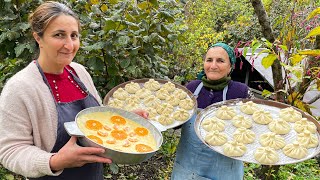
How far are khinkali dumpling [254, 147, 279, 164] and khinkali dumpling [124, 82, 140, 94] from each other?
957 mm

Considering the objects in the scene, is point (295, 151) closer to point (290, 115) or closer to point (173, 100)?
point (290, 115)

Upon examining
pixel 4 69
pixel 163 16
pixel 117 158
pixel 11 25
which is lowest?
pixel 4 69

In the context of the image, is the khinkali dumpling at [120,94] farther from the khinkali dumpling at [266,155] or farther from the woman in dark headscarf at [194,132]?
the khinkali dumpling at [266,155]

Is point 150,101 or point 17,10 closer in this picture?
point 150,101

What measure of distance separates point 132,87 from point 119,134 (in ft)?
2.64

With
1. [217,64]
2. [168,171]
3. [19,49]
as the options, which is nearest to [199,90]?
[217,64]

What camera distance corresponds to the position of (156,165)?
4.00 metres

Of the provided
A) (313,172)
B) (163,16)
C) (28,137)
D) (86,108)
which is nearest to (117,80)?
(163,16)

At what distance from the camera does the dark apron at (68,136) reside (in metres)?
1.43

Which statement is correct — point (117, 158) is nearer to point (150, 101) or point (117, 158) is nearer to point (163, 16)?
point (150, 101)

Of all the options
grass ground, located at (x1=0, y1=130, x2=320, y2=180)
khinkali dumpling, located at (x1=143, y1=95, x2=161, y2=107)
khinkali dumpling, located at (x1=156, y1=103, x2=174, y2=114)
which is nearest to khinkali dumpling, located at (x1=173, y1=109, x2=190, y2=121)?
khinkali dumpling, located at (x1=156, y1=103, x2=174, y2=114)

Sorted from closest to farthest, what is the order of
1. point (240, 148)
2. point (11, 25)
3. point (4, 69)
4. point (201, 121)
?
point (240, 148) → point (201, 121) → point (11, 25) → point (4, 69)

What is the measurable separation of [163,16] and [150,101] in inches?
35.0

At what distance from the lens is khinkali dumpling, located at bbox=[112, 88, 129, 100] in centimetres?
220
